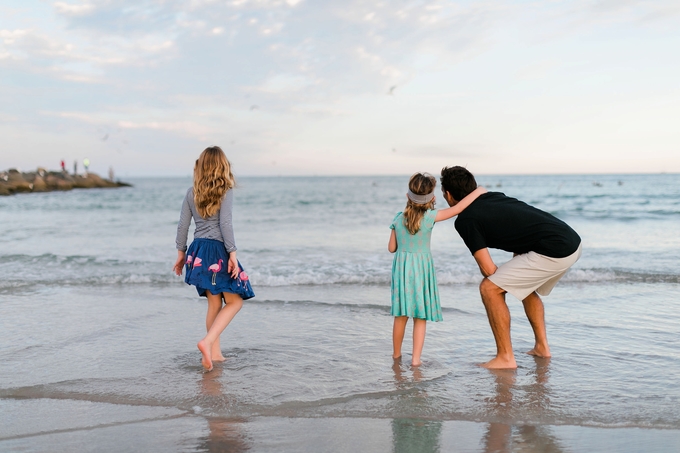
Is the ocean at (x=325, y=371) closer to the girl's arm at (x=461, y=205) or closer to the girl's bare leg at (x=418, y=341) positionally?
the girl's bare leg at (x=418, y=341)

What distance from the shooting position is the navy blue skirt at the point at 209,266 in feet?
15.4

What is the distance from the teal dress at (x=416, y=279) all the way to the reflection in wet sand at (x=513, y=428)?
2.60 ft

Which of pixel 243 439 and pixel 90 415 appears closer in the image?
pixel 243 439

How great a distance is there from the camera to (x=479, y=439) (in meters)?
3.28

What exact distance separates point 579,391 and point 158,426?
115 inches

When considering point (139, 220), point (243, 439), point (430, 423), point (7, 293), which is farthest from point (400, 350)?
point (139, 220)

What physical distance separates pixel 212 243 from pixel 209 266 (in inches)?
7.7

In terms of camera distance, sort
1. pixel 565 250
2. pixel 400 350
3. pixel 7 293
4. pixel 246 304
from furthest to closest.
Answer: pixel 7 293 → pixel 246 304 → pixel 400 350 → pixel 565 250

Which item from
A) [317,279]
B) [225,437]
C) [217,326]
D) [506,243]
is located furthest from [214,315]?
[317,279]

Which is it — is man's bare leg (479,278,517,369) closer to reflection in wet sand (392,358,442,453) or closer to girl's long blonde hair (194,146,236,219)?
reflection in wet sand (392,358,442,453)

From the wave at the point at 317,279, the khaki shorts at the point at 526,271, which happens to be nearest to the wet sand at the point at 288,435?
the khaki shorts at the point at 526,271

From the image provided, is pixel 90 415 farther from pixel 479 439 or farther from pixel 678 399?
pixel 678 399

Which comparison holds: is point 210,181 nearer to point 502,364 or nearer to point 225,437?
point 225,437

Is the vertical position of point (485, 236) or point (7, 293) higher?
point (485, 236)
